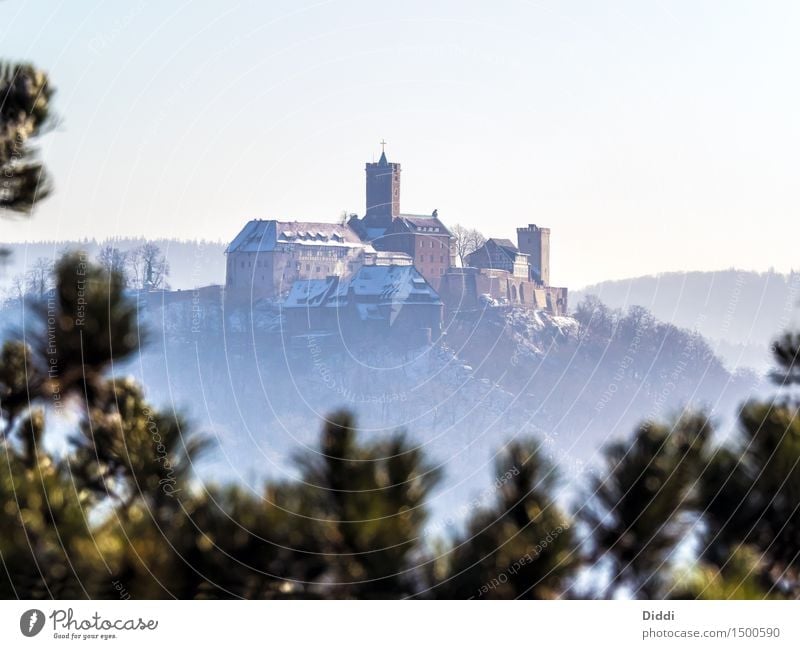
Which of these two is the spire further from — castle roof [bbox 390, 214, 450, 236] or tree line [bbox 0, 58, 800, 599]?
tree line [bbox 0, 58, 800, 599]

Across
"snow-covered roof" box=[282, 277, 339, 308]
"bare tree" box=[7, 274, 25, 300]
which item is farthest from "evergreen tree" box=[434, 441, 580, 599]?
"snow-covered roof" box=[282, 277, 339, 308]

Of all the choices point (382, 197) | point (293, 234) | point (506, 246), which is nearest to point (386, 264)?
point (293, 234)

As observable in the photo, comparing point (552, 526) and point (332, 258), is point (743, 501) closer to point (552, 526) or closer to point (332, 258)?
point (552, 526)

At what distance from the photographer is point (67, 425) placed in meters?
1.17

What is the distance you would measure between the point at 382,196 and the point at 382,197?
28mm

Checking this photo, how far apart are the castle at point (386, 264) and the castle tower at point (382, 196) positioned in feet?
2.29

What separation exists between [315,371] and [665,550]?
87.4 feet

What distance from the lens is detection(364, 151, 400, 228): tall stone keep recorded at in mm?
32656

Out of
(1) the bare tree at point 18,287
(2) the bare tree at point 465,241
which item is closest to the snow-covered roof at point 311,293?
(2) the bare tree at point 465,241

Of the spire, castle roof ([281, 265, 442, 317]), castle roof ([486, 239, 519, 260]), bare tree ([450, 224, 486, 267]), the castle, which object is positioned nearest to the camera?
castle roof ([281, 265, 442, 317])

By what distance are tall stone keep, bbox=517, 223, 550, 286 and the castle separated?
0.02 meters
